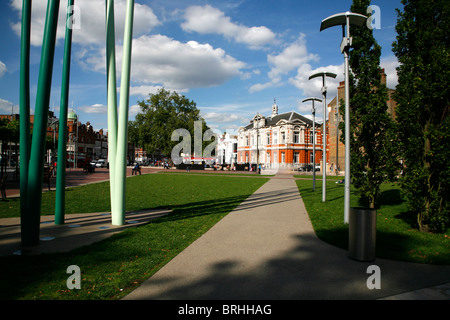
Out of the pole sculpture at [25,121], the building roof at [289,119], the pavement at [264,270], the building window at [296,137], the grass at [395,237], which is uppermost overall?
the building roof at [289,119]

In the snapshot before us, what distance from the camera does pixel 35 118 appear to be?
5227 mm

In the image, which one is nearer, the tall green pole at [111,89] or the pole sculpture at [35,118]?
the pole sculpture at [35,118]

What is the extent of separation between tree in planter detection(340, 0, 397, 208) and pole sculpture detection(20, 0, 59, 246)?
9526 millimetres

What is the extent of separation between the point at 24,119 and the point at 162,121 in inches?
2203

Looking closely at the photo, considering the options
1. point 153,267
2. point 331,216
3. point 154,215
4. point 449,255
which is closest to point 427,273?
point 449,255

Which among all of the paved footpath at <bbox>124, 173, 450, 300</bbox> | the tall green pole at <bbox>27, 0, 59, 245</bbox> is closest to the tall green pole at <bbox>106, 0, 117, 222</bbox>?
the tall green pole at <bbox>27, 0, 59, 245</bbox>

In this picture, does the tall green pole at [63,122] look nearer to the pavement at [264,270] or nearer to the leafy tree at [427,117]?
the pavement at [264,270]

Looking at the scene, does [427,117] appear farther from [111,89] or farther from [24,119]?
[24,119]

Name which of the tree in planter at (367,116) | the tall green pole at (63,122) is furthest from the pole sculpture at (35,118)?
the tree in planter at (367,116)

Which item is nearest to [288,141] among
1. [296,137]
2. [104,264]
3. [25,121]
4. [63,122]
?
[296,137]

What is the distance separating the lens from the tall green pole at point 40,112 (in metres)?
5.22

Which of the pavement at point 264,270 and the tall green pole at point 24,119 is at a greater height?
the tall green pole at point 24,119

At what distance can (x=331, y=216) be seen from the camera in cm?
901
